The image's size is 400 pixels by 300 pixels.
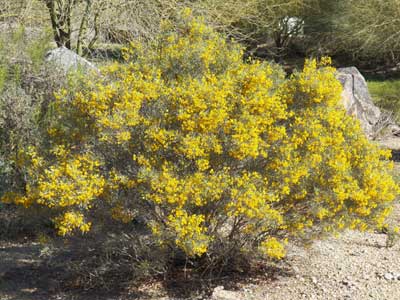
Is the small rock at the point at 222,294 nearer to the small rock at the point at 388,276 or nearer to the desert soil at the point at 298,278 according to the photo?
the desert soil at the point at 298,278

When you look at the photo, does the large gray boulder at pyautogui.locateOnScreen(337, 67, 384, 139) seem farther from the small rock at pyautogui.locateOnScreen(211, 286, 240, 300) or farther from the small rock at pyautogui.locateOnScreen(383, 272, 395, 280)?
the small rock at pyautogui.locateOnScreen(211, 286, 240, 300)

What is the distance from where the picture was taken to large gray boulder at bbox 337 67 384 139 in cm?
1047

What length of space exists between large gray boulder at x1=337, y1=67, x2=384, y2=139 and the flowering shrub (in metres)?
5.99

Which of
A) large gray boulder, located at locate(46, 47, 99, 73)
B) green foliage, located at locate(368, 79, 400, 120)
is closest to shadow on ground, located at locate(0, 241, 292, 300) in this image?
large gray boulder, located at locate(46, 47, 99, 73)

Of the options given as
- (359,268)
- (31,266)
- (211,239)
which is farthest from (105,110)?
(359,268)

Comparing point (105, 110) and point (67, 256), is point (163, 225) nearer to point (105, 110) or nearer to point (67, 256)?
point (105, 110)

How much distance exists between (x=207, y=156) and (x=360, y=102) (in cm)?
728

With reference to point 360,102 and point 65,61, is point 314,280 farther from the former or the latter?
point 360,102

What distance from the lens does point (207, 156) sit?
160 inches

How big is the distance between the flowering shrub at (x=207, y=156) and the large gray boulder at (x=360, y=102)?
5.99 meters

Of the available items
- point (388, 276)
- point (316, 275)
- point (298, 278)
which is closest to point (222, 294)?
point (298, 278)

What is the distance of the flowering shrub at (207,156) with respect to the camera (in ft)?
13.0

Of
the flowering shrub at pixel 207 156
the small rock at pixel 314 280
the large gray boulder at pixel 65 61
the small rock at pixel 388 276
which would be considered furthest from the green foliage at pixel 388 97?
the flowering shrub at pixel 207 156

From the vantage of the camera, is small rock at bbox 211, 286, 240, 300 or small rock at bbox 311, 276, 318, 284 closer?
small rock at bbox 211, 286, 240, 300
